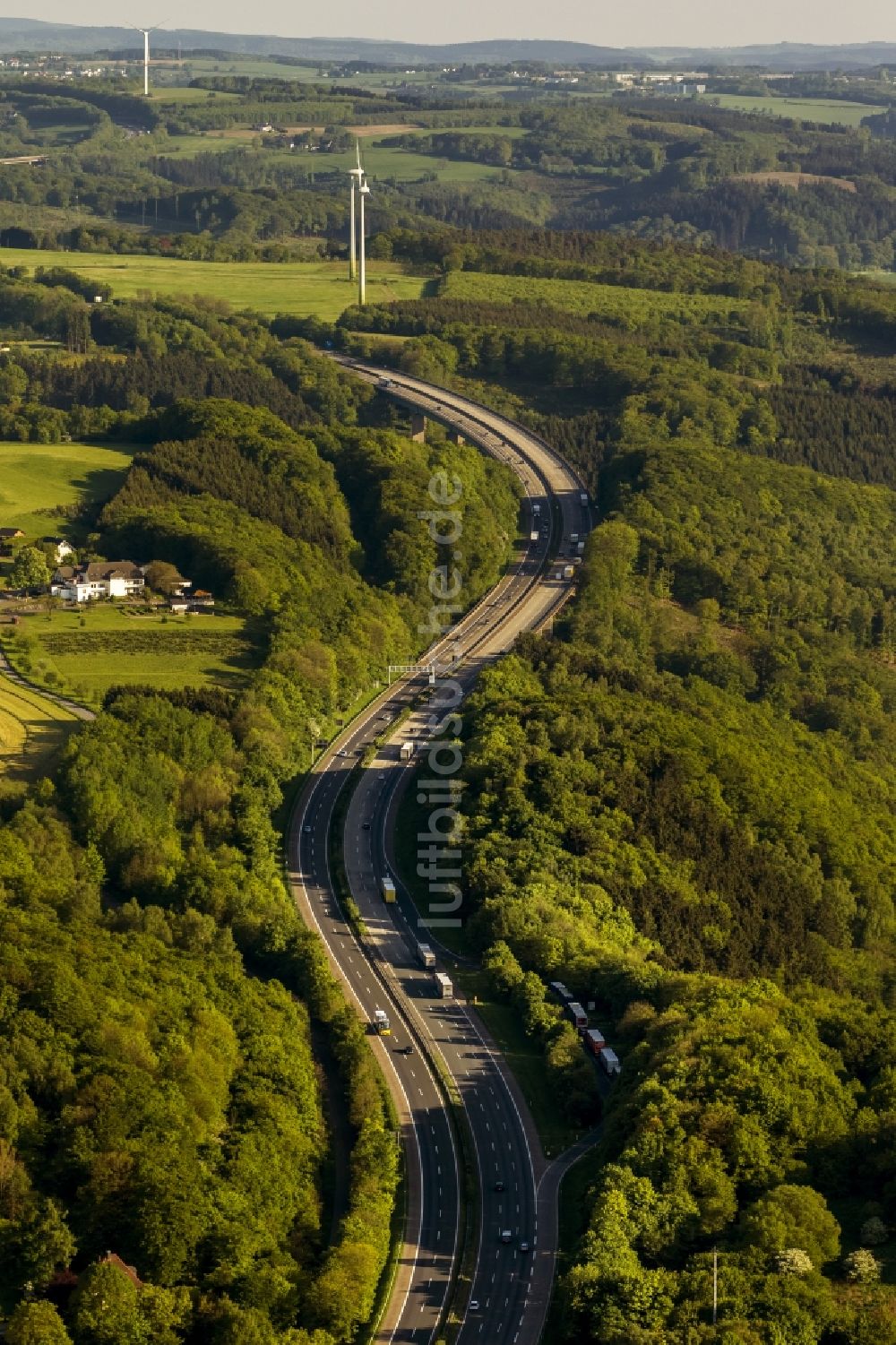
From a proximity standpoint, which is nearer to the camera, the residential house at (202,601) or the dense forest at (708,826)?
the dense forest at (708,826)

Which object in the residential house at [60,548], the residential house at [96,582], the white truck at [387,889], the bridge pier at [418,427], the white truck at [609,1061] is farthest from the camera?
the bridge pier at [418,427]

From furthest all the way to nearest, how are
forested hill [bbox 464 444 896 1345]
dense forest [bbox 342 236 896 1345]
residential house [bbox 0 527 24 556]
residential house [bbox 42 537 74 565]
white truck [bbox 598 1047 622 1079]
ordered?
residential house [bbox 0 527 24 556]
residential house [bbox 42 537 74 565]
white truck [bbox 598 1047 622 1079]
dense forest [bbox 342 236 896 1345]
forested hill [bbox 464 444 896 1345]

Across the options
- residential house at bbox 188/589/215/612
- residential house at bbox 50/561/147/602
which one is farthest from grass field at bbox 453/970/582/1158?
residential house at bbox 50/561/147/602

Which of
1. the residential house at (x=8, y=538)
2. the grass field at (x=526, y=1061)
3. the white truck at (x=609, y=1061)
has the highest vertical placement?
the residential house at (x=8, y=538)

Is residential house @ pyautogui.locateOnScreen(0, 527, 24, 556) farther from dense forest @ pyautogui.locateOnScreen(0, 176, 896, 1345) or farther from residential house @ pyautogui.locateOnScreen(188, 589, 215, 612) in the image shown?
residential house @ pyautogui.locateOnScreen(188, 589, 215, 612)

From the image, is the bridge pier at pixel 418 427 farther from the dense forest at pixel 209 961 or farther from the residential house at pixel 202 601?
the residential house at pixel 202 601

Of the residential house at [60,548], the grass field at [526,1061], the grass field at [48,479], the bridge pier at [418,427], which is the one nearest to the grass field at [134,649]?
the residential house at [60,548]

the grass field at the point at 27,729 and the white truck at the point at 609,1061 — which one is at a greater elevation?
the grass field at the point at 27,729
